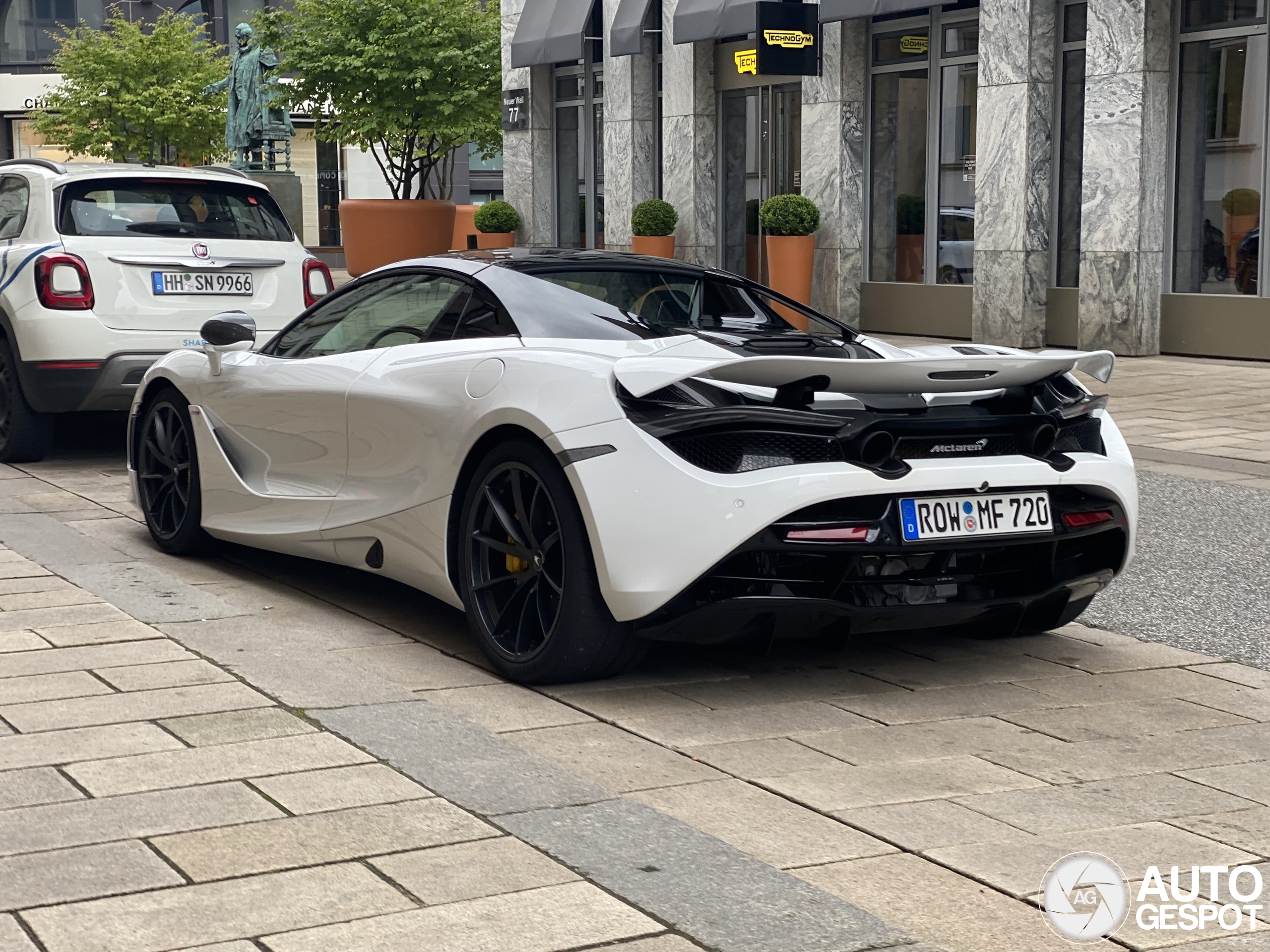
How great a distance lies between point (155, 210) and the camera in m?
9.67

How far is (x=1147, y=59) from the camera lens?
50.8ft

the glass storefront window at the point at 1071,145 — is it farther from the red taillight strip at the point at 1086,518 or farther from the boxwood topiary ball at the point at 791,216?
the red taillight strip at the point at 1086,518

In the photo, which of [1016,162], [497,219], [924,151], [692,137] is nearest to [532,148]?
[497,219]

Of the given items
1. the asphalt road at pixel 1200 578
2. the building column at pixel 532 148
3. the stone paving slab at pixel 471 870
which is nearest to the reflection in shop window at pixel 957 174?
the building column at pixel 532 148

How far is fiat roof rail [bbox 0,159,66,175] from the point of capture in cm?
983

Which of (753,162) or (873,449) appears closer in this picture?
(873,449)

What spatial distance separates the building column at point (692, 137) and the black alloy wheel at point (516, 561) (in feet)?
54.9

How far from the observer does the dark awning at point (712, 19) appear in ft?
64.5

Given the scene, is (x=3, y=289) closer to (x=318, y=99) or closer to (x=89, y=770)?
(x=89, y=770)

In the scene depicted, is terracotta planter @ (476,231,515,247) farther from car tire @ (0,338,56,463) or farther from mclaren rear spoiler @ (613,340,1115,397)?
mclaren rear spoiler @ (613,340,1115,397)

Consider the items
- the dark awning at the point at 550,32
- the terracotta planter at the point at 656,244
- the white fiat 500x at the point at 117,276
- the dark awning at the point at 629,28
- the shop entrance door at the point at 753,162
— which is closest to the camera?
the white fiat 500x at the point at 117,276

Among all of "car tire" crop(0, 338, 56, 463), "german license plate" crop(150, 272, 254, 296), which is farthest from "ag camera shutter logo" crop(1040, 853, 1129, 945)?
"car tire" crop(0, 338, 56, 463)

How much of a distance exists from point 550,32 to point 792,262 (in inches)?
280

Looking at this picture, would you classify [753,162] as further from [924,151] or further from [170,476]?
[170,476]
